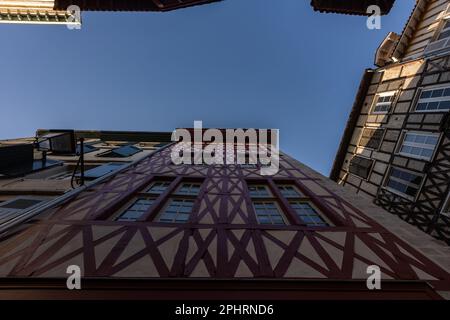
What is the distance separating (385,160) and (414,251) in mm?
9675

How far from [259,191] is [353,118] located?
12.7m

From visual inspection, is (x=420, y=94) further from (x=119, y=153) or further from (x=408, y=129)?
(x=119, y=153)

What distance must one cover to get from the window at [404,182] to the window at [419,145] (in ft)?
3.52

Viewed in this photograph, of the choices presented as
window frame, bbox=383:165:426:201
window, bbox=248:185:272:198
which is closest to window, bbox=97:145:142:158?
window, bbox=248:185:272:198

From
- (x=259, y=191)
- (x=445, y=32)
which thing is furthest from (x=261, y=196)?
(x=445, y=32)

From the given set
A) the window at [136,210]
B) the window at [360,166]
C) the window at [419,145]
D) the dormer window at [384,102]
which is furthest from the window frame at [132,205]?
the dormer window at [384,102]

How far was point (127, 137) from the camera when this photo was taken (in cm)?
1886

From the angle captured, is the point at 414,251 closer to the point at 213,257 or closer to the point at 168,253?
the point at 213,257

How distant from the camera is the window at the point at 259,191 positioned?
819 cm

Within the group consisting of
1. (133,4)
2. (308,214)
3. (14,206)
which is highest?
(133,4)

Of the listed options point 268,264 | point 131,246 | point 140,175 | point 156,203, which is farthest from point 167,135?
point 268,264

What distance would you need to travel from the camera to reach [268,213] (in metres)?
6.86

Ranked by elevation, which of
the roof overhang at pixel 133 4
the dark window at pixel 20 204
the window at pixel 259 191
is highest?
the roof overhang at pixel 133 4

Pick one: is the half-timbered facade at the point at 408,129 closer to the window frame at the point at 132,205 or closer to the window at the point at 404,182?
the window at the point at 404,182
